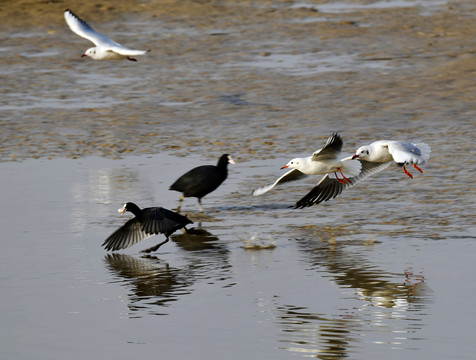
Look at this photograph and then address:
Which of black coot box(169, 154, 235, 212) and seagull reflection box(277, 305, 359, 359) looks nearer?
seagull reflection box(277, 305, 359, 359)

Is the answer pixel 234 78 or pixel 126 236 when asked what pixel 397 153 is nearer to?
pixel 126 236

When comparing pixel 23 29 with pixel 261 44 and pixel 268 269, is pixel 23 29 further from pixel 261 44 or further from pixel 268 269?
pixel 268 269

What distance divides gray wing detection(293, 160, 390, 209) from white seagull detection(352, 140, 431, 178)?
0.23m

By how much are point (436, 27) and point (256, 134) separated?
8.94 m

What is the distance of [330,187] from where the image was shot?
12484 millimetres

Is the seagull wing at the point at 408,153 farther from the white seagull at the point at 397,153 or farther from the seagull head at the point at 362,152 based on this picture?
the seagull head at the point at 362,152

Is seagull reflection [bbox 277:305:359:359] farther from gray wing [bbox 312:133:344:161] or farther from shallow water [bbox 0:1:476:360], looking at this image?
gray wing [bbox 312:133:344:161]

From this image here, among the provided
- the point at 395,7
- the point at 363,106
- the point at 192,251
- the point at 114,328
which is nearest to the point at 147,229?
the point at 192,251

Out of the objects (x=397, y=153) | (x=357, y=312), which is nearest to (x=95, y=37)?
(x=397, y=153)

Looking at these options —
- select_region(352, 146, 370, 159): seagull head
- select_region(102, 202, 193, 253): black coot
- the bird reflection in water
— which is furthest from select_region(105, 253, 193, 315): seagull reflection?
select_region(352, 146, 370, 159): seagull head

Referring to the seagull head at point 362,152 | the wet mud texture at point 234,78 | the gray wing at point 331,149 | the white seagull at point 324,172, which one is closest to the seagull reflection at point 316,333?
the gray wing at point 331,149

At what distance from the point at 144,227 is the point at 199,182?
1.95 m

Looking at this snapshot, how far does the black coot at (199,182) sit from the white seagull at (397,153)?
173 centimetres

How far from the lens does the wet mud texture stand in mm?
16844
